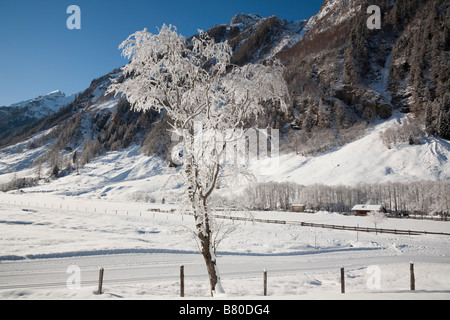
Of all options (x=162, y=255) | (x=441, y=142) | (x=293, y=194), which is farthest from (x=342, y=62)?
(x=162, y=255)

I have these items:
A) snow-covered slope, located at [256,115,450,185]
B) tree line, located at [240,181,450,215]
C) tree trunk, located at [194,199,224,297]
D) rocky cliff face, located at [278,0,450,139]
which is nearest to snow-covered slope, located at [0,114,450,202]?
snow-covered slope, located at [256,115,450,185]

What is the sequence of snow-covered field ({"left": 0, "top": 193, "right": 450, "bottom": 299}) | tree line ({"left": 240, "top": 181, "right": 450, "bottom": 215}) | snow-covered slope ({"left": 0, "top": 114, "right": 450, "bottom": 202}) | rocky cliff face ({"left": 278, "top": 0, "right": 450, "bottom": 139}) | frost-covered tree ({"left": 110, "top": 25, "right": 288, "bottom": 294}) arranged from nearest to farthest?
frost-covered tree ({"left": 110, "top": 25, "right": 288, "bottom": 294})
snow-covered field ({"left": 0, "top": 193, "right": 450, "bottom": 299})
tree line ({"left": 240, "top": 181, "right": 450, "bottom": 215})
snow-covered slope ({"left": 0, "top": 114, "right": 450, "bottom": 202})
rocky cliff face ({"left": 278, "top": 0, "right": 450, "bottom": 139})

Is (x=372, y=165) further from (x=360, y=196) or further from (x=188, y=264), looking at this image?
(x=188, y=264)

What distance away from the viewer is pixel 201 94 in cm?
854

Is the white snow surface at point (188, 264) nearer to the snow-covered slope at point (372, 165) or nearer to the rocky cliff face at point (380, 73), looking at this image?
the snow-covered slope at point (372, 165)

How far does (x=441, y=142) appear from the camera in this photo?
9206 centimetres

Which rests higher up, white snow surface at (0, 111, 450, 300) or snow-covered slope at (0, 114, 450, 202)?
snow-covered slope at (0, 114, 450, 202)

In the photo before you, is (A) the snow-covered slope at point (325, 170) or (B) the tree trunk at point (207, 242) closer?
(B) the tree trunk at point (207, 242)

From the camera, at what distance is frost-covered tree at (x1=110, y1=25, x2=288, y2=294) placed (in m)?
7.99

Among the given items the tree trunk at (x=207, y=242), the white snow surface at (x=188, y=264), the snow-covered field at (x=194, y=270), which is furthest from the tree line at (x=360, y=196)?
the tree trunk at (x=207, y=242)

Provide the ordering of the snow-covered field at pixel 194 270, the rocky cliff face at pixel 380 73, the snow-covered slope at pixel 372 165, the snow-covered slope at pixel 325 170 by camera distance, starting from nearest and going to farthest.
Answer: the snow-covered field at pixel 194 270 < the snow-covered slope at pixel 372 165 < the snow-covered slope at pixel 325 170 < the rocky cliff face at pixel 380 73

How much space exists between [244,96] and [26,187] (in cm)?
18339

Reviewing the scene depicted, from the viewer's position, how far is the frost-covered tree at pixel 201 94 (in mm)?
7988

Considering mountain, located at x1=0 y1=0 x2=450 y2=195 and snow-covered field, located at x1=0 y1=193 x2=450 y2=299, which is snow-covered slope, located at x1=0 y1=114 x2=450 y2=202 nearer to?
mountain, located at x1=0 y1=0 x2=450 y2=195
